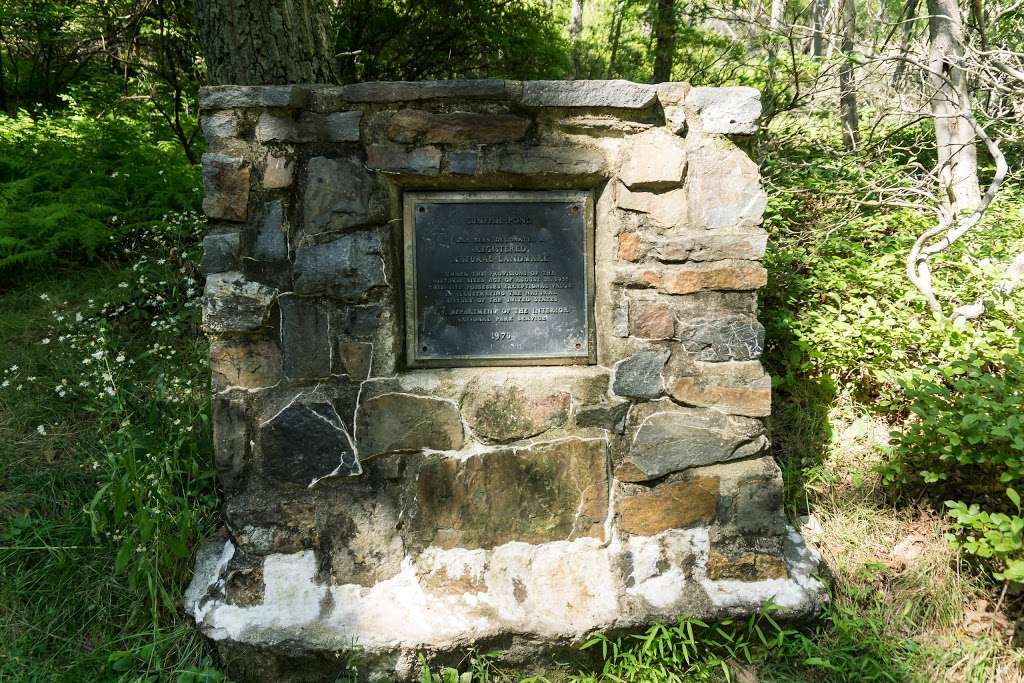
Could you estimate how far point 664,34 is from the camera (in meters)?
4.87

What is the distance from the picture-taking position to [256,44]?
9.62 ft

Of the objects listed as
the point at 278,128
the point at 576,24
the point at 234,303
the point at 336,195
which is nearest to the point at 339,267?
the point at 336,195

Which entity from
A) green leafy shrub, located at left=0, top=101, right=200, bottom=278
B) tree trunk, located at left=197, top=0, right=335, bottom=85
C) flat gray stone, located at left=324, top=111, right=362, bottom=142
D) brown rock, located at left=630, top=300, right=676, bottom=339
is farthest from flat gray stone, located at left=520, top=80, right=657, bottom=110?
green leafy shrub, located at left=0, top=101, right=200, bottom=278

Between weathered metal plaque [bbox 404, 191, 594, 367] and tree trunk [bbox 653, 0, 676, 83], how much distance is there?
344 centimetres

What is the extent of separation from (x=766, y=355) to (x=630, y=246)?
5.16ft

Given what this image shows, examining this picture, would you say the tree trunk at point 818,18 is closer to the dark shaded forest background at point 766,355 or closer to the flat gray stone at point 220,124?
the dark shaded forest background at point 766,355

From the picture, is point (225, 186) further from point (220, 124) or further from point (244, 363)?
point (244, 363)

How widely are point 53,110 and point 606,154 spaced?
5.36 metres

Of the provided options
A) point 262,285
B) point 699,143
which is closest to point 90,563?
point 262,285

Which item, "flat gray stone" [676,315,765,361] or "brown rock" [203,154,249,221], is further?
"flat gray stone" [676,315,765,361]

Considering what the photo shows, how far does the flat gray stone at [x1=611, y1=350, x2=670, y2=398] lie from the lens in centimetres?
199

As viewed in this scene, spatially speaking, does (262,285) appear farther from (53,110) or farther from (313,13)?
(53,110)

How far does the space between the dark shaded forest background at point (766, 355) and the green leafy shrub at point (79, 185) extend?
0.02 meters

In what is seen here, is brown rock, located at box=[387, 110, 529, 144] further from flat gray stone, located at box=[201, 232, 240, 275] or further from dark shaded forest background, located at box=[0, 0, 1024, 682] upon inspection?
dark shaded forest background, located at box=[0, 0, 1024, 682]
